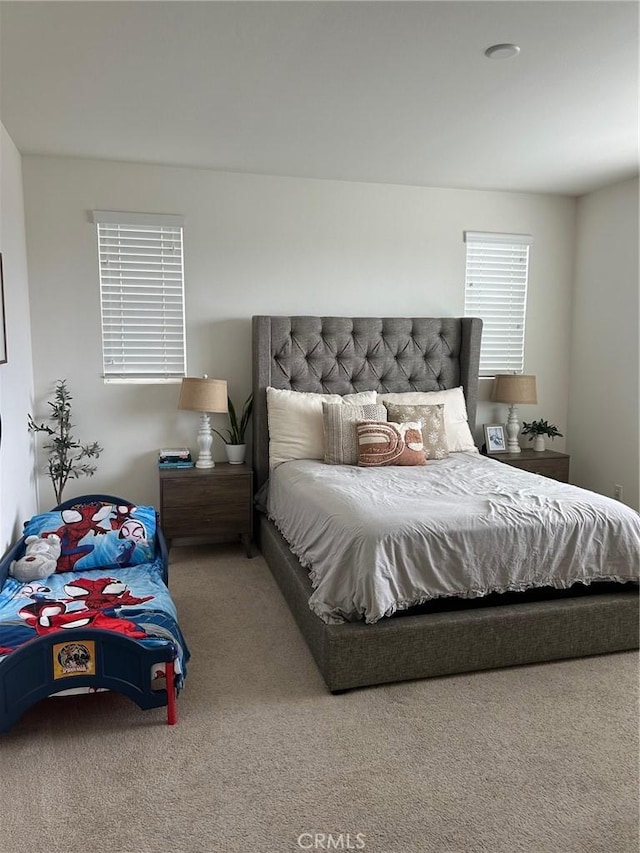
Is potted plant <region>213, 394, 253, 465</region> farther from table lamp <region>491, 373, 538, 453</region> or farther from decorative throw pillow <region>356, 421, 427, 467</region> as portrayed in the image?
table lamp <region>491, 373, 538, 453</region>

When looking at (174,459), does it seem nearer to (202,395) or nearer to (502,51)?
(202,395)

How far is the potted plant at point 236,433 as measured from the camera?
4.34 m

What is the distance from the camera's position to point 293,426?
409 centimetres

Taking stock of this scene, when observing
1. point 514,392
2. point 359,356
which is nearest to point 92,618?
point 359,356

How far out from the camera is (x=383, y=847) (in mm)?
1757

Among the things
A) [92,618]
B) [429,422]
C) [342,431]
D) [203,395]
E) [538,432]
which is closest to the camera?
[92,618]

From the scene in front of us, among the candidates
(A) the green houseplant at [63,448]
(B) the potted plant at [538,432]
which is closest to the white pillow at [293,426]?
(A) the green houseplant at [63,448]

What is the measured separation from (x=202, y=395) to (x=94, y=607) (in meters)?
1.71

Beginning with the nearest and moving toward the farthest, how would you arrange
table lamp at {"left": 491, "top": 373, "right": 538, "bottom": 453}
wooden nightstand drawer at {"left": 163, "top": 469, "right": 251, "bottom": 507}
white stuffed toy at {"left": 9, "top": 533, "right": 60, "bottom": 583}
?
white stuffed toy at {"left": 9, "top": 533, "right": 60, "bottom": 583} → wooden nightstand drawer at {"left": 163, "top": 469, "right": 251, "bottom": 507} → table lamp at {"left": 491, "top": 373, "right": 538, "bottom": 453}

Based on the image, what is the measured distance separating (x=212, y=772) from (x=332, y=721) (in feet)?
1.61

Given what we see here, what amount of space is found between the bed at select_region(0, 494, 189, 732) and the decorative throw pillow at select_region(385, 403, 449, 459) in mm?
1712

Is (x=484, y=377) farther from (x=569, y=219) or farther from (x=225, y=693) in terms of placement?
(x=225, y=693)

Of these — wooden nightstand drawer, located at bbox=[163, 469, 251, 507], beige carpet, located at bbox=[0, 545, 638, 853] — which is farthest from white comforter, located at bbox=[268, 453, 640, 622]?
wooden nightstand drawer, located at bbox=[163, 469, 251, 507]

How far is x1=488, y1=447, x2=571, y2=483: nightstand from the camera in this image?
15.0 ft
